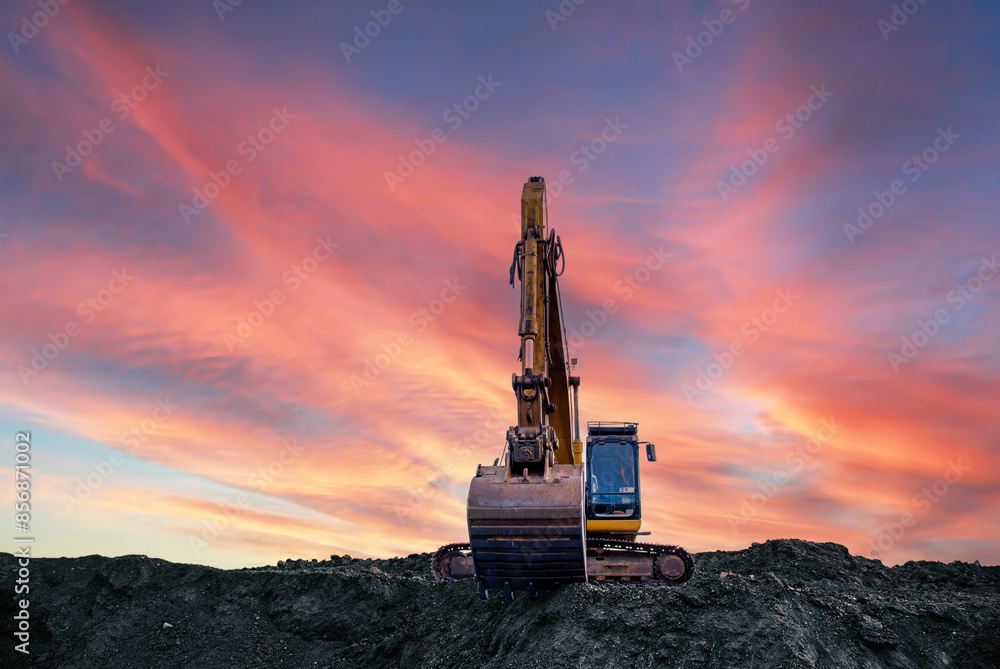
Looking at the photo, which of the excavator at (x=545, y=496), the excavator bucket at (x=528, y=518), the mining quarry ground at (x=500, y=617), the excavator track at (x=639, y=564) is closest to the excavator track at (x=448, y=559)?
the excavator at (x=545, y=496)

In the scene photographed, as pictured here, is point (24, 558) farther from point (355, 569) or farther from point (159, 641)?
point (355, 569)

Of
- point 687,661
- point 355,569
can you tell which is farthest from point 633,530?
point 355,569

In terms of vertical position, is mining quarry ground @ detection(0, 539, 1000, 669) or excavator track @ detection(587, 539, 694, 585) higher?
excavator track @ detection(587, 539, 694, 585)

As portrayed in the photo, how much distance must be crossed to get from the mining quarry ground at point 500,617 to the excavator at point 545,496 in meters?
1.18

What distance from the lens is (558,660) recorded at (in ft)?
36.0

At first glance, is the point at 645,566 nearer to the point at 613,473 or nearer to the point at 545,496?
the point at 613,473

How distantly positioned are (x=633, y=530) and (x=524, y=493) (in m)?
6.29

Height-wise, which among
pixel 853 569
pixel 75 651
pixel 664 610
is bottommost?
pixel 75 651

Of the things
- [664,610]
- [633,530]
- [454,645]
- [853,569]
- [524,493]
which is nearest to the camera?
[524,493]

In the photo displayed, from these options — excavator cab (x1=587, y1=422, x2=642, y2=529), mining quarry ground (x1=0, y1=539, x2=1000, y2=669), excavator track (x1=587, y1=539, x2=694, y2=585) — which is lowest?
mining quarry ground (x1=0, y1=539, x2=1000, y2=669)

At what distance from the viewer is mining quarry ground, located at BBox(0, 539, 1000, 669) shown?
11.0 meters

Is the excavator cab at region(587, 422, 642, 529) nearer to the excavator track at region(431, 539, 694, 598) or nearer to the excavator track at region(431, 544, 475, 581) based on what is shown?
the excavator track at region(431, 539, 694, 598)

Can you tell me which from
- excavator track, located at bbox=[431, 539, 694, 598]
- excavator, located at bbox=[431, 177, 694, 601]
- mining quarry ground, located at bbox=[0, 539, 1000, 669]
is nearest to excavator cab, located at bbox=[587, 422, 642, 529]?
excavator, located at bbox=[431, 177, 694, 601]

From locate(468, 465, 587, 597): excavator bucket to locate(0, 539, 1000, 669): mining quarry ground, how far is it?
2.12m
